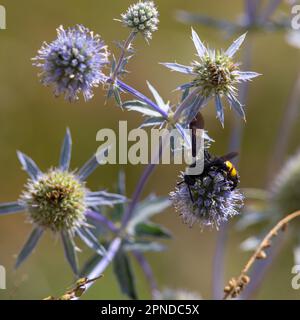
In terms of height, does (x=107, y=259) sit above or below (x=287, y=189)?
below

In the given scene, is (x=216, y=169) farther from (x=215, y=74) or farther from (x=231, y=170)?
(x=215, y=74)

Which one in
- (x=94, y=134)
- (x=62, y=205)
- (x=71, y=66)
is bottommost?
(x=62, y=205)

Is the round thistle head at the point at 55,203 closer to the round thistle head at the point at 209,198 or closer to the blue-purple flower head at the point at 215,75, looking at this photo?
the round thistle head at the point at 209,198

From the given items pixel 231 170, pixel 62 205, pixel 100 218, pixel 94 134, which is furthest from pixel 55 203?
pixel 94 134

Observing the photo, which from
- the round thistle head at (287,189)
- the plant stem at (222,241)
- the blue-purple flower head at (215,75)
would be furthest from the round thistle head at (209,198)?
the round thistle head at (287,189)

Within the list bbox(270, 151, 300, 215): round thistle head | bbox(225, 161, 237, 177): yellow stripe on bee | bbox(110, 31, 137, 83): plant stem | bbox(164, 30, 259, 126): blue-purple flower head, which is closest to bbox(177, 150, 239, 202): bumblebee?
bbox(225, 161, 237, 177): yellow stripe on bee

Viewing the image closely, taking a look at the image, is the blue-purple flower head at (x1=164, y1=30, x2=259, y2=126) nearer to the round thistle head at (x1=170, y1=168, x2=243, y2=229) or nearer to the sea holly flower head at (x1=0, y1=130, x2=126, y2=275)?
the round thistle head at (x1=170, y1=168, x2=243, y2=229)
